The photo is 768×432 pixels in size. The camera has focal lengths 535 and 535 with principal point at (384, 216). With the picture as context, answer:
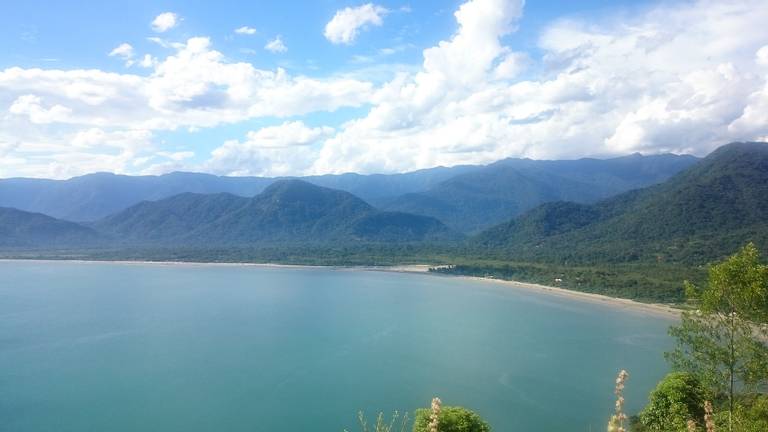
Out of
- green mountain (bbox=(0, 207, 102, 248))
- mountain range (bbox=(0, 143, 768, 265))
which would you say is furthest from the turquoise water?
green mountain (bbox=(0, 207, 102, 248))

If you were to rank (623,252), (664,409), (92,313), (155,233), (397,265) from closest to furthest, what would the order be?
(664,409)
(92,313)
(623,252)
(397,265)
(155,233)

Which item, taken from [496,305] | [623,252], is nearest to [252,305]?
[496,305]

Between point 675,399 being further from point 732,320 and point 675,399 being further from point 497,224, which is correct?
point 497,224

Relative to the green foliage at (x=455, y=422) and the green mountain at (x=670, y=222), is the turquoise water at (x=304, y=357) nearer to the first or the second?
the green foliage at (x=455, y=422)

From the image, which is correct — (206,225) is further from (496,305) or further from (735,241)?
(735,241)

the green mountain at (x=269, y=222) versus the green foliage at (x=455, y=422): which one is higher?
the green mountain at (x=269, y=222)

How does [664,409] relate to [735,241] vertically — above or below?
below

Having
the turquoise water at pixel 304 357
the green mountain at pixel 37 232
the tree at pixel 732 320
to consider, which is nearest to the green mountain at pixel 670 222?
the turquoise water at pixel 304 357

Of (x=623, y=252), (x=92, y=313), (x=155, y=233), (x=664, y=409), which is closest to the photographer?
(x=664, y=409)
